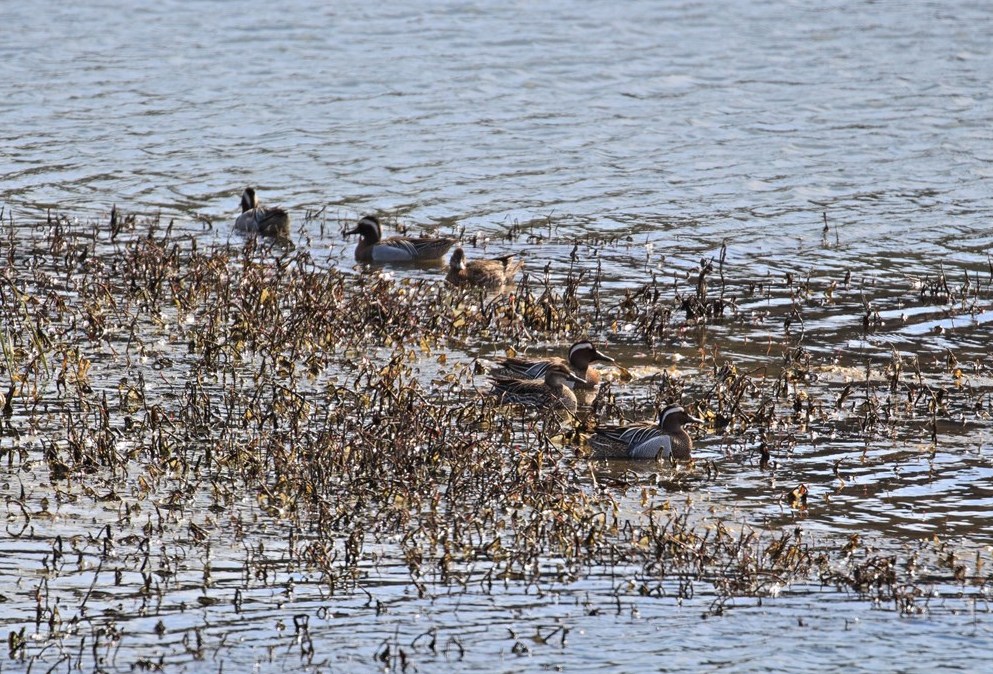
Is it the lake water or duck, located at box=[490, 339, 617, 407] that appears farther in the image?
duck, located at box=[490, 339, 617, 407]

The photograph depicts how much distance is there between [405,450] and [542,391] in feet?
7.51

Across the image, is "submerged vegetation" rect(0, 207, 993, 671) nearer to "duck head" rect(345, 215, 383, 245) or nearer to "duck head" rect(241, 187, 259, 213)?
"duck head" rect(345, 215, 383, 245)

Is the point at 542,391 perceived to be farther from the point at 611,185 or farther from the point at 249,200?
the point at 611,185

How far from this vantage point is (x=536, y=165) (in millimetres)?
23000

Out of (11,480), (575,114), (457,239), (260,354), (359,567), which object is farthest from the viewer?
(575,114)

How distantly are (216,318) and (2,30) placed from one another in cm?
2083

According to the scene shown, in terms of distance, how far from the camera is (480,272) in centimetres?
1664

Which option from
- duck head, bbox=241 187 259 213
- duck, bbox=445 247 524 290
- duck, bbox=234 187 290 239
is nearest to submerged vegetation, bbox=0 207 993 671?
duck, bbox=445 247 524 290

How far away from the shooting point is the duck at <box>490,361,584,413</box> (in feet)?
40.2

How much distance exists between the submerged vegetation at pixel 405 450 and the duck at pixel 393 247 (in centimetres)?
191

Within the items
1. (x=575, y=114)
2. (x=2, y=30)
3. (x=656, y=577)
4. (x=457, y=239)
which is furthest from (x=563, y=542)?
(x=2, y=30)

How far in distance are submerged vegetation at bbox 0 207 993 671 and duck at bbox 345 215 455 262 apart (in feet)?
6.27

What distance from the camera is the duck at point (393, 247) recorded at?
60.1 ft

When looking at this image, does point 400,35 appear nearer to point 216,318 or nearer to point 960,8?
point 960,8
